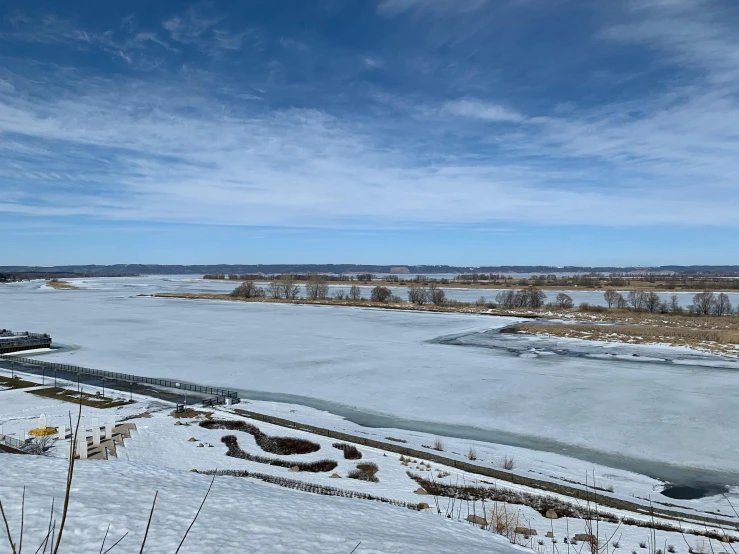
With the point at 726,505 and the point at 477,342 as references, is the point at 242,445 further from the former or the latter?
the point at 477,342

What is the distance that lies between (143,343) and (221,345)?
580 centimetres

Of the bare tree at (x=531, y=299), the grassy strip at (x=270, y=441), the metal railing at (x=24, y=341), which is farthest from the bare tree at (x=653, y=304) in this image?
the metal railing at (x=24, y=341)

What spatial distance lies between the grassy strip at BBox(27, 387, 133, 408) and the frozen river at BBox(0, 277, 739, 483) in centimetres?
440

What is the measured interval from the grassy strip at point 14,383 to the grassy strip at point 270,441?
12.0m

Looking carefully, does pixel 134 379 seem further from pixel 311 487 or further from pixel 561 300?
pixel 561 300

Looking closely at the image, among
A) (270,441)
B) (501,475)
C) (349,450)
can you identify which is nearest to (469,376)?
(349,450)

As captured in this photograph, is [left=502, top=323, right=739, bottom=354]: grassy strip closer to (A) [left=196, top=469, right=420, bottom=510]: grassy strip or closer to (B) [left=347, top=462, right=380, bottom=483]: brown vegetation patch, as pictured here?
(B) [left=347, top=462, right=380, bottom=483]: brown vegetation patch

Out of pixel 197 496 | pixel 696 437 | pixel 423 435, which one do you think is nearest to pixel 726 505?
pixel 696 437

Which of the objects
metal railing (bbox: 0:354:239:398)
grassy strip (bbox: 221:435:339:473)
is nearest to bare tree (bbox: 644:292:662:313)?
metal railing (bbox: 0:354:239:398)

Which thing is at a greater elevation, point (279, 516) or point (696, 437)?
point (279, 516)

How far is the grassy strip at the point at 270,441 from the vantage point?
53.0ft

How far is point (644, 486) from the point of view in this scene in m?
13.3

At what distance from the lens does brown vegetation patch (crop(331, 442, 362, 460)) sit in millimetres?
15348

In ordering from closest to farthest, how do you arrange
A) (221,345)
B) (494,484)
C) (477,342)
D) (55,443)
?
(494,484) → (55,443) → (221,345) → (477,342)
